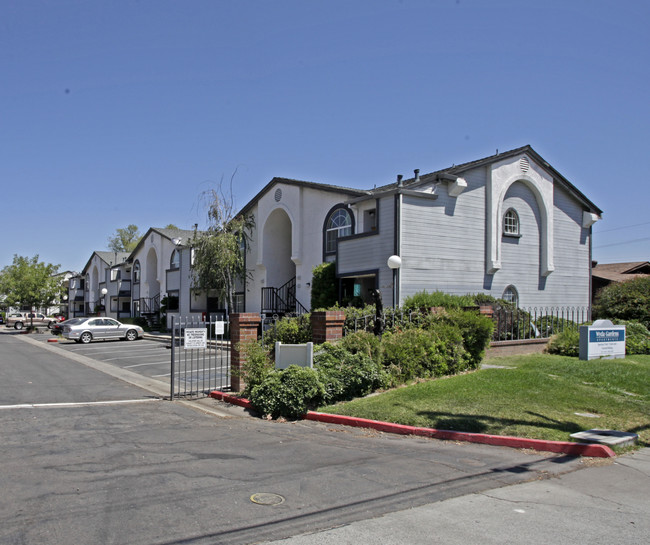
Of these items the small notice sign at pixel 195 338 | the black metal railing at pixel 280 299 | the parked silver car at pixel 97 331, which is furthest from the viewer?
the parked silver car at pixel 97 331

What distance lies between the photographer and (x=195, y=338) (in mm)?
12531

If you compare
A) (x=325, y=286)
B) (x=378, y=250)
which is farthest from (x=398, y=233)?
(x=325, y=286)

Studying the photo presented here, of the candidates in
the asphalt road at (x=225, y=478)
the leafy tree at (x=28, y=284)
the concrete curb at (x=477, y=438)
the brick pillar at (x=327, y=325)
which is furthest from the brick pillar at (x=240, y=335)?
the leafy tree at (x=28, y=284)

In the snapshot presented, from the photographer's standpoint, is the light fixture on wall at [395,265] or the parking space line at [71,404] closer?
the parking space line at [71,404]

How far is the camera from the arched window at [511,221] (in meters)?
23.1

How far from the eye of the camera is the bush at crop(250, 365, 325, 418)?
393 inches

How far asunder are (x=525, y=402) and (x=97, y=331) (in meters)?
28.1

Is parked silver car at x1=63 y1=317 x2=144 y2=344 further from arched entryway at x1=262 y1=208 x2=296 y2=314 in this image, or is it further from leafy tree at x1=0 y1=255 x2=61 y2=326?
leafy tree at x1=0 y1=255 x2=61 y2=326

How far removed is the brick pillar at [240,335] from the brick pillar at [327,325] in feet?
4.27

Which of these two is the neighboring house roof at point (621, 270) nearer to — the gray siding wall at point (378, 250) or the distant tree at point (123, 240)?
the gray siding wall at point (378, 250)

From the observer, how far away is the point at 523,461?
705cm

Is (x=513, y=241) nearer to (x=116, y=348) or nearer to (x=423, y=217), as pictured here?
(x=423, y=217)

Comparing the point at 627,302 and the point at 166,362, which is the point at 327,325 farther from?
the point at 627,302

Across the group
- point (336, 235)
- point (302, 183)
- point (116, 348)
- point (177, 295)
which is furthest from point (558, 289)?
point (177, 295)
